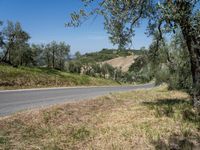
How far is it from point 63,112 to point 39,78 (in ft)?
78.8

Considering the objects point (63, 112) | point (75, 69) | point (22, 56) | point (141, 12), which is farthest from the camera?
point (75, 69)

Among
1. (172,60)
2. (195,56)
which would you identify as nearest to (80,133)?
(195,56)

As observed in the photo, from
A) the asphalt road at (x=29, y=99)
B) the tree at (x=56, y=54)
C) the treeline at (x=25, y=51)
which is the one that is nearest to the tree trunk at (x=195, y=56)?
the asphalt road at (x=29, y=99)

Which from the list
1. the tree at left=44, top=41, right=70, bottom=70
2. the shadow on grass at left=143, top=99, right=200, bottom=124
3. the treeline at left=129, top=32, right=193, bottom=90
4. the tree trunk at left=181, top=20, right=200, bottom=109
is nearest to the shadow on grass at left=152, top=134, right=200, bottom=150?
the shadow on grass at left=143, top=99, right=200, bottom=124

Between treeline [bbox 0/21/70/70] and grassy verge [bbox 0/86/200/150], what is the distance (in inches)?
1437

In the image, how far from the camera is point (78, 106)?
46.1 feet

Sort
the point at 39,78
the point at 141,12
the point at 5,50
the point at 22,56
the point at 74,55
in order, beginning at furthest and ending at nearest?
the point at 74,55
the point at 22,56
the point at 5,50
the point at 39,78
the point at 141,12

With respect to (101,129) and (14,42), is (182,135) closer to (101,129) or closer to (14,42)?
(101,129)

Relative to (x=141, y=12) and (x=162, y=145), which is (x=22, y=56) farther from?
(x=162, y=145)

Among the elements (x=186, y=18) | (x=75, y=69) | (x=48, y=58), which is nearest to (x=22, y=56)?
(x=48, y=58)

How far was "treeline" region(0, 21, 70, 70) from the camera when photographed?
157ft

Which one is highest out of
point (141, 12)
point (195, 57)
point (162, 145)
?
point (141, 12)

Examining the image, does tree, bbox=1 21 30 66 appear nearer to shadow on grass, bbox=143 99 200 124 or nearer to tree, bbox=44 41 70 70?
tree, bbox=44 41 70 70

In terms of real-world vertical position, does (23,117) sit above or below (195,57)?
below
